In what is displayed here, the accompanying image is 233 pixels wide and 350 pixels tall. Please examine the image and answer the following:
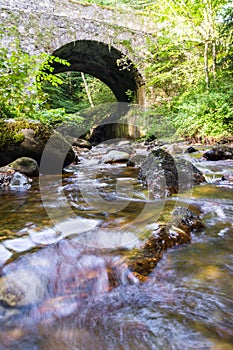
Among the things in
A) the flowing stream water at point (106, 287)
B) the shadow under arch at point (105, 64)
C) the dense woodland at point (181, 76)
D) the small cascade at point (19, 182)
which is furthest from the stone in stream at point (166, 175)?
Answer: the shadow under arch at point (105, 64)

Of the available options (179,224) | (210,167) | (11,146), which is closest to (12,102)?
(11,146)

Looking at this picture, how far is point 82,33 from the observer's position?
34.1 ft

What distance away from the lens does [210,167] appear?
15.5 feet

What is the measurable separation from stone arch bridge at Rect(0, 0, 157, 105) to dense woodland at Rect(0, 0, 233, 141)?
50 centimetres

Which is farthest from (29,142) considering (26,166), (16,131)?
(26,166)

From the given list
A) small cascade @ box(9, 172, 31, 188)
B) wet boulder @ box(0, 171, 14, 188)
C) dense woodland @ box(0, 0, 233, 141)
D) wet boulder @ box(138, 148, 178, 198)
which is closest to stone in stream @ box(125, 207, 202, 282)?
wet boulder @ box(138, 148, 178, 198)

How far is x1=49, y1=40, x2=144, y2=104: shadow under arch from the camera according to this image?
10844 millimetres

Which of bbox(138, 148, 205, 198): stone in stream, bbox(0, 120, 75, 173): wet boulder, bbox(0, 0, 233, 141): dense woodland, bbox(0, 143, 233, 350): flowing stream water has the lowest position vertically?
bbox(0, 143, 233, 350): flowing stream water

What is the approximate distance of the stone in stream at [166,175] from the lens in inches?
119

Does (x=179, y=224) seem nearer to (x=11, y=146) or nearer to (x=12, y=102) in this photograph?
(x=11, y=146)

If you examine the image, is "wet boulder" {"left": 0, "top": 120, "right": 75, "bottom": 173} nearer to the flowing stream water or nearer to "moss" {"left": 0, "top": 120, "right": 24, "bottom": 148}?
"moss" {"left": 0, "top": 120, "right": 24, "bottom": 148}

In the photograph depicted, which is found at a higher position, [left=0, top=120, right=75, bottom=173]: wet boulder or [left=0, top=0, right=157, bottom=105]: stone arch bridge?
[left=0, top=0, right=157, bottom=105]: stone arch bridge

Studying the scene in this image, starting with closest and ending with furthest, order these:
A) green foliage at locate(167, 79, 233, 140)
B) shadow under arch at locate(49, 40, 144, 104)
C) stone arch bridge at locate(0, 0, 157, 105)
A: green foliage at locate(167, 79, 233, 140) → stone arch bridge at locate(0, 0, 157, 105) → shadow under arch at locate(49, 40, 144, 104)

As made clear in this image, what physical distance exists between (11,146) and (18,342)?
392 centimetres
